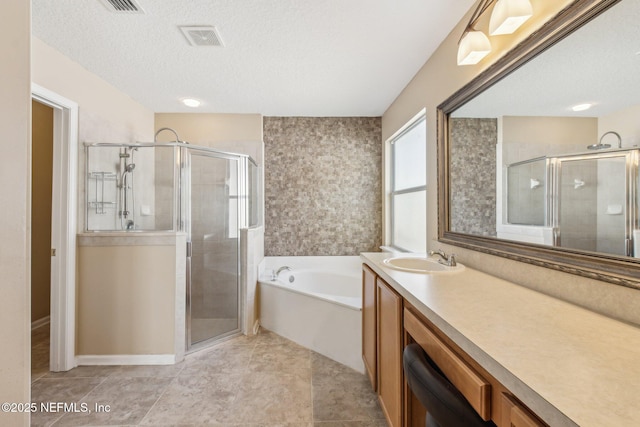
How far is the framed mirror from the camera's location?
2.77 ft

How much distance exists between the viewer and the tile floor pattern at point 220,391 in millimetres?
1641

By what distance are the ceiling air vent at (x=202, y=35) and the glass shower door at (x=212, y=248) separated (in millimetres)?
900

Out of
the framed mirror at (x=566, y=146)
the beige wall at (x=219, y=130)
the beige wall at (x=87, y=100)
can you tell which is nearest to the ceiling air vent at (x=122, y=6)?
the beige wall at (x=87, y=100)

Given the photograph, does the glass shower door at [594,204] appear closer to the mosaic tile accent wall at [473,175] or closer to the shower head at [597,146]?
the shower head at [597,146]

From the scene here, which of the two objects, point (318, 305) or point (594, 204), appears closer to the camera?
point (594, 204)

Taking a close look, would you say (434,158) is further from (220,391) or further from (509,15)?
(220,391)

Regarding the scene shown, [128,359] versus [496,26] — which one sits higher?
[496,26]

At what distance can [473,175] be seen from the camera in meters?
1.62

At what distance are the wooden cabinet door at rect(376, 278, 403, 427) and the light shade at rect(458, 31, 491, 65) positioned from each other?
1.23 metres

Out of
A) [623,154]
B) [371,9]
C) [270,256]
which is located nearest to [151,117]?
[270,256]

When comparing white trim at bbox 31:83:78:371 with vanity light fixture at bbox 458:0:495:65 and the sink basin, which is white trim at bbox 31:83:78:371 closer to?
the sink basin

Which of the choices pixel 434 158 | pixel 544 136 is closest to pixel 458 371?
pixel 544 136

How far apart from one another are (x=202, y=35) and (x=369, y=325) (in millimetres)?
2212

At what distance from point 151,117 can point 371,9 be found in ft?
9.29
